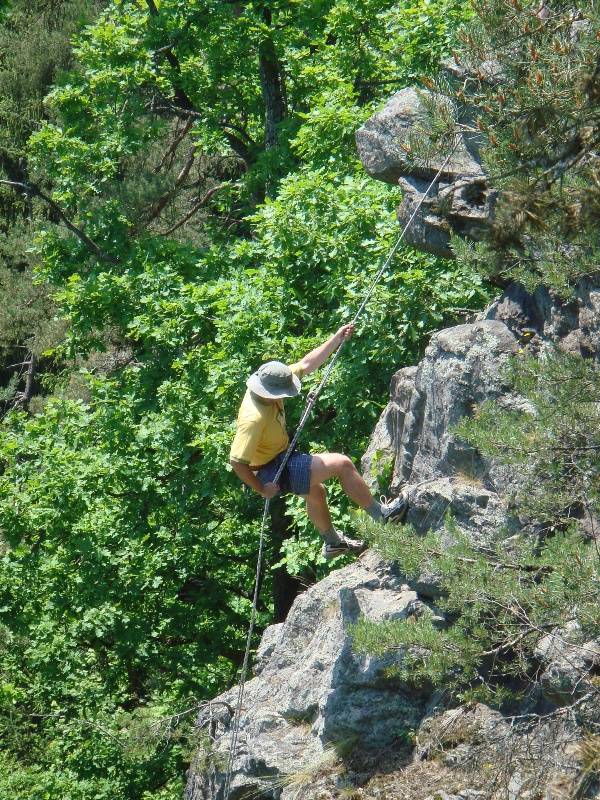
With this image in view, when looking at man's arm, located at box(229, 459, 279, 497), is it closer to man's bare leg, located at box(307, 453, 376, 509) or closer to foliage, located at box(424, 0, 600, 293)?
man's bare leg, located at box(307, 453, 376, 509)

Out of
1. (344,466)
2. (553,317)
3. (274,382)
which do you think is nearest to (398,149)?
(553,317)

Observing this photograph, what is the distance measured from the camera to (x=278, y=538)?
11.7 metres

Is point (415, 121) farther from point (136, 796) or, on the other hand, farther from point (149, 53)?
point (136, 796)

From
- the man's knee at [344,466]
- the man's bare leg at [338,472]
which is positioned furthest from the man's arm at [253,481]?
the man's knee at [344,466]

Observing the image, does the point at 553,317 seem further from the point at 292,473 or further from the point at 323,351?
the point at 292,473

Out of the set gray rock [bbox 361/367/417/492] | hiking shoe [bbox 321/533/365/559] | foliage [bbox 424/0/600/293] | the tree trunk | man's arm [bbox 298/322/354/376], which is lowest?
hiking shoe [bbox 321/533/365/559]

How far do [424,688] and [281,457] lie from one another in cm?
177

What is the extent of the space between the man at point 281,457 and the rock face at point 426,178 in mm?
1230

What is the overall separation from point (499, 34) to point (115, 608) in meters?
7.99

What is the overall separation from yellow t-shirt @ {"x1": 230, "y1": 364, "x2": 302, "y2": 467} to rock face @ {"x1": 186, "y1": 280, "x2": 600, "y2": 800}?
39.4 inches

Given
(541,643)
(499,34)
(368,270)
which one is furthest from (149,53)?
(541,643)

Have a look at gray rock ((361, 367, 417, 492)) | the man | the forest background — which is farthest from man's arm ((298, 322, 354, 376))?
the forest background

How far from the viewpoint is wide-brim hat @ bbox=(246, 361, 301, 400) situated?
6.29 m

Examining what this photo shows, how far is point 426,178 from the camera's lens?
24.4 ft
